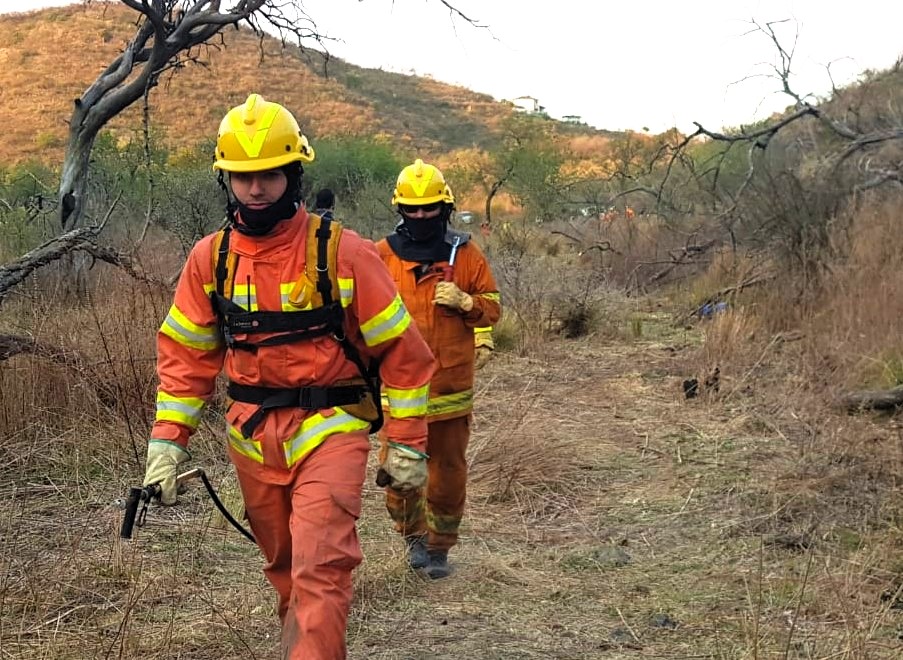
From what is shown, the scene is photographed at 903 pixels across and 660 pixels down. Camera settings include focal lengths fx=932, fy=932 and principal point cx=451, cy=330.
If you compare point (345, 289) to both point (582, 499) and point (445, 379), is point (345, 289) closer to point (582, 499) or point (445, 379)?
point (445, 379)

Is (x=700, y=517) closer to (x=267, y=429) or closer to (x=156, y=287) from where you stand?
(x=267, y=429)

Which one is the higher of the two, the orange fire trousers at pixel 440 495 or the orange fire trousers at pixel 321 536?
the orange fire trousers at pixel 321 536

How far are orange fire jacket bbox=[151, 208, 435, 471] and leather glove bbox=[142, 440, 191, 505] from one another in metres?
0.03

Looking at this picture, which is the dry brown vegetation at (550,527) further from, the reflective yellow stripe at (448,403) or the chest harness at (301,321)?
the chest harness at (301,321)

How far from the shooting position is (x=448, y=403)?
4184 millimetres

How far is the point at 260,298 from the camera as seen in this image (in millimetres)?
2766

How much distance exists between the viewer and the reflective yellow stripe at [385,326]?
2807 mm

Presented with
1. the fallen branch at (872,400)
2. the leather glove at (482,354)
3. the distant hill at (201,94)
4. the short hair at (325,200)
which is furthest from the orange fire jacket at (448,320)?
the distant hill at (201,94)

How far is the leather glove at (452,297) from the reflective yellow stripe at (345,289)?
1.32 m

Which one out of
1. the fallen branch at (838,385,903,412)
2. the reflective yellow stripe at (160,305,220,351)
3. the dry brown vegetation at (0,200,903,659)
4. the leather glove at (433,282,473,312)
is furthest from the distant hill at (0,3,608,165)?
the reflective yellow stripe at (160,305,220,351)

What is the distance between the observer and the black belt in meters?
2.77

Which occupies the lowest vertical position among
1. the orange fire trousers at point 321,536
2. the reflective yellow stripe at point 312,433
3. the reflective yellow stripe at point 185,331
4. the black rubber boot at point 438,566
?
the black rubber boot at point 438,566

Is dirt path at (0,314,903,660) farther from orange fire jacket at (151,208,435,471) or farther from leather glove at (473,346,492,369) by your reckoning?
leather glove at (473,346,492,369)

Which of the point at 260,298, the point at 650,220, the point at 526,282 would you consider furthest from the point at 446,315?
the point at 650,220
